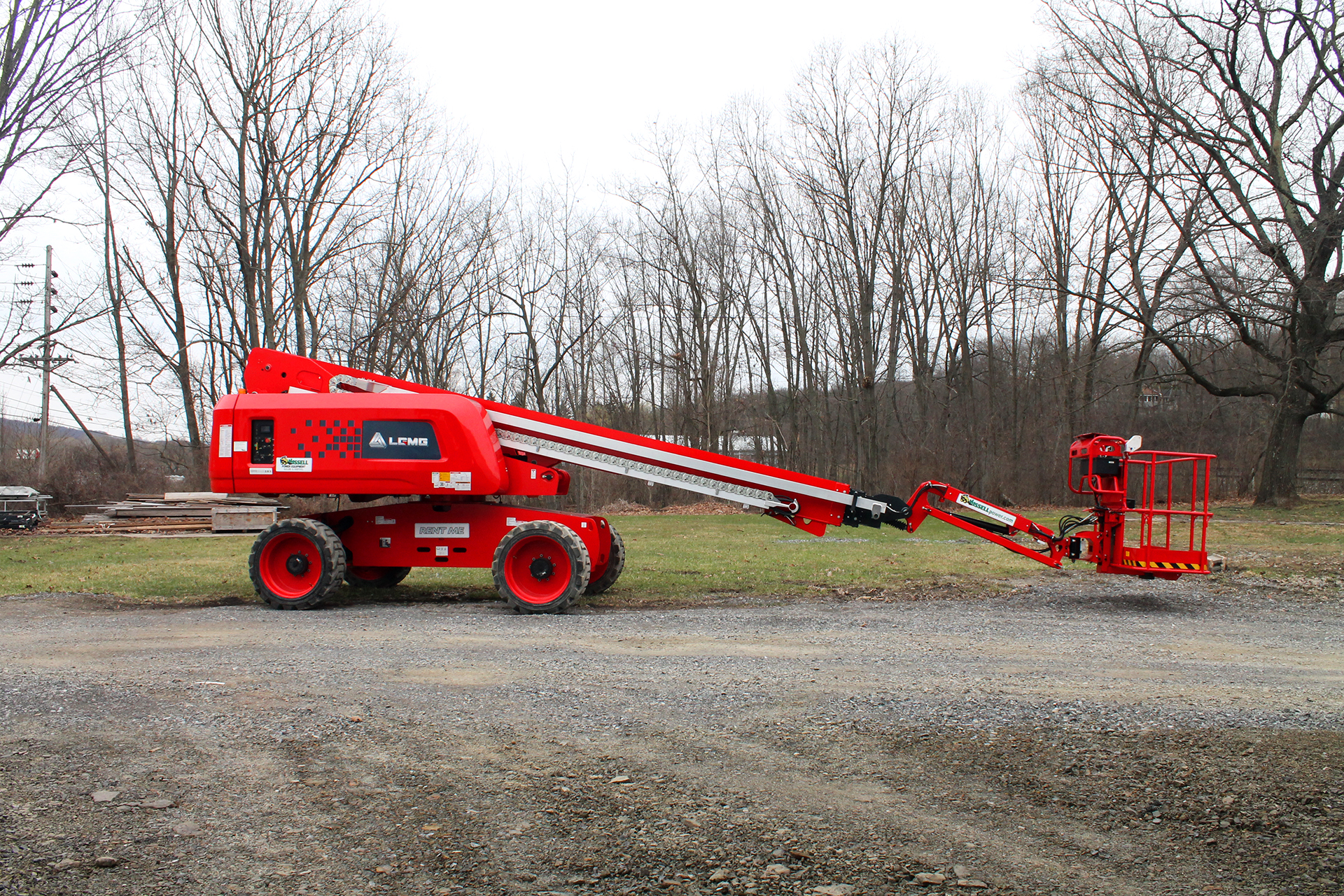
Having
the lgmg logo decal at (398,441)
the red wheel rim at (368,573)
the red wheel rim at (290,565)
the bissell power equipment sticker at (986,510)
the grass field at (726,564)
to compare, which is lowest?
the grass field at (726,564)

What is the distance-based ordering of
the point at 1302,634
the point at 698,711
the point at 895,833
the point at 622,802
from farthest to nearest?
the point at 1302,634
the point at 698,711
the point at 622,802
the point at 895,833

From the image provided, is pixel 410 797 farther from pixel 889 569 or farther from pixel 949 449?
pixel 949 449

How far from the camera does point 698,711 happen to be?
5.70 m

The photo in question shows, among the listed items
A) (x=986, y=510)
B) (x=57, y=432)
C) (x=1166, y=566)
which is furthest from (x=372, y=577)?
(x=57, y=432)

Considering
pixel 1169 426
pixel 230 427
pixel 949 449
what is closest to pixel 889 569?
pixel 230 427

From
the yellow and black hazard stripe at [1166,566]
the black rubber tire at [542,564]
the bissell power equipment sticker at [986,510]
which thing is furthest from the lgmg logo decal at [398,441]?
the yellow and black hazard stripe at [1166,566]

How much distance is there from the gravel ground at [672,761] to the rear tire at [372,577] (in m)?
3.26

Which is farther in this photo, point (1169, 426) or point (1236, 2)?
point (1169, 426)

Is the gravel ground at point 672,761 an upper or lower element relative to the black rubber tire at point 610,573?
lower

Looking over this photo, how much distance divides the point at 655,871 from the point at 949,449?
32886mm

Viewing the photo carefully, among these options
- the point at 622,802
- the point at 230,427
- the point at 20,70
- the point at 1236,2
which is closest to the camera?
the point at 622,802

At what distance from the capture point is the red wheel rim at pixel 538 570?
9914 mm

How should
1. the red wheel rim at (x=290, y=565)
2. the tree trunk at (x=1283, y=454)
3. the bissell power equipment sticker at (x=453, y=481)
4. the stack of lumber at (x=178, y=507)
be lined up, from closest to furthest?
the bissell power equipment sticker at (x=453, y=481) → the red wheel rim at (x=290, y=565) → the stack of lumber at (x=178, y=507) → the tree trunk at (x=1283, y=454)

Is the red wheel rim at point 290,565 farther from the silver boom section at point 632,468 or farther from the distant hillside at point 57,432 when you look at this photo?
the distant hillside at point 57,432
